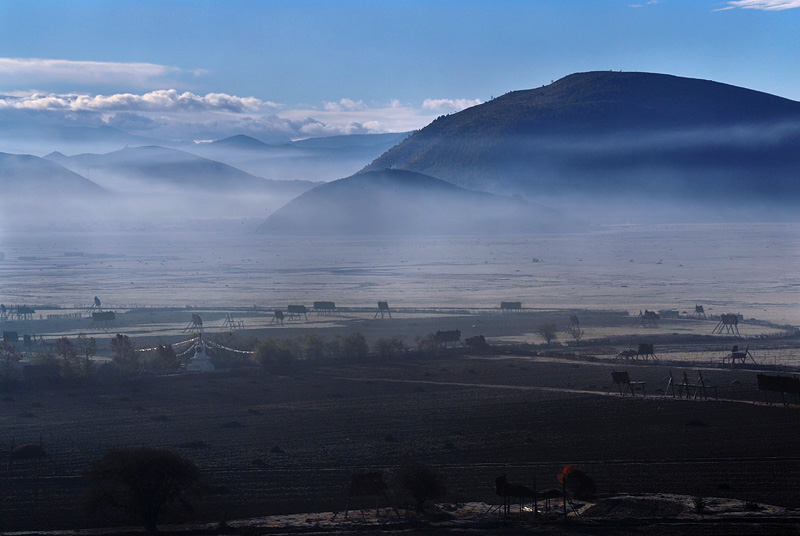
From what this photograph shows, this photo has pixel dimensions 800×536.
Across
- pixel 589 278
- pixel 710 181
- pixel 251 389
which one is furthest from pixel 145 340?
pixel 710 181

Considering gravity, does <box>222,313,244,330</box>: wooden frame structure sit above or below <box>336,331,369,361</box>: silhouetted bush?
above

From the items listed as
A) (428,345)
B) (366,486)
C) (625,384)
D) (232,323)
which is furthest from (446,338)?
(366,486)

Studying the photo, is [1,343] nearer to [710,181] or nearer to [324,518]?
[324,518]

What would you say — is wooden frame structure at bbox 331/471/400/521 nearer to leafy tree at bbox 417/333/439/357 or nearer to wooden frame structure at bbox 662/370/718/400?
wooden frame structure at bbox 662/370/718/400

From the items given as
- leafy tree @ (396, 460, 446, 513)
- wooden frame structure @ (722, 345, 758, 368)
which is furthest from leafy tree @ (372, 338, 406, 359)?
leafy tree @ (396, 460, 446, 513)

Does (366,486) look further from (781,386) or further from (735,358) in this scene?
(735,358)
